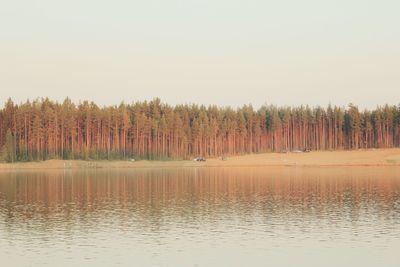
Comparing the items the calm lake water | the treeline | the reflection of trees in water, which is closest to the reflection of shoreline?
the reflection of trees in water

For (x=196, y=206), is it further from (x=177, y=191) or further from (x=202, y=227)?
(x=177, y=191)

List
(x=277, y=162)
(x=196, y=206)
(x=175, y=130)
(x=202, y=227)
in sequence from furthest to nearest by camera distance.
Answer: (x=175, y=130) → (x=277, y=162) → (x=196, y=206) → (x=202, y=227)

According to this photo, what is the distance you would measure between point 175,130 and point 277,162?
90.5 ft

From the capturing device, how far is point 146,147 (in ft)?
532

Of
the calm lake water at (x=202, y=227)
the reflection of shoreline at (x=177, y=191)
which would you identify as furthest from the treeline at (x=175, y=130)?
the calm lake water at (x=202, y=227)

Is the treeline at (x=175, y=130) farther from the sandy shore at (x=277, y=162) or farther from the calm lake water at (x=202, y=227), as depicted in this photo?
the calm lake water at (x=202, y=227)

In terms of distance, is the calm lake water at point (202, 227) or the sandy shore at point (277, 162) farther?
the sandy shore at point (277, 162)

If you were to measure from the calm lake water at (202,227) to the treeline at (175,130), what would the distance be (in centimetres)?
7942

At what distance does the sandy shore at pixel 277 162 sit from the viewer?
143 m

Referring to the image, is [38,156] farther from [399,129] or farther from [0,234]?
[0,234]

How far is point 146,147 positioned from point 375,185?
301ft

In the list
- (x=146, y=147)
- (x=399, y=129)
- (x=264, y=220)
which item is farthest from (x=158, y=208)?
(x=399, y=129)

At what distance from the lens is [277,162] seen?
15825 centimetres

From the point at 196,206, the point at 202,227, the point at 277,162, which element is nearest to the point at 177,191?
the point at 196,206
